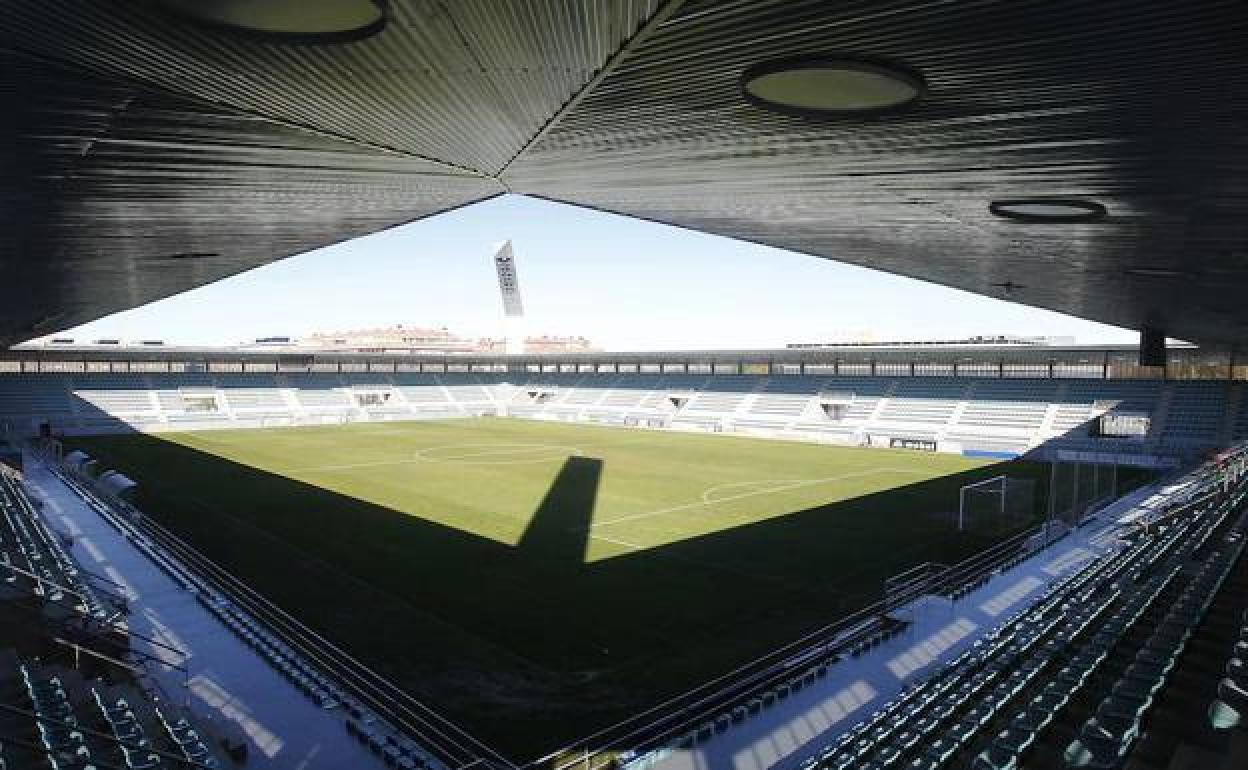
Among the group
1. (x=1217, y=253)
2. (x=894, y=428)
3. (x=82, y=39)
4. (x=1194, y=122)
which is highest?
(x=82, y=39)

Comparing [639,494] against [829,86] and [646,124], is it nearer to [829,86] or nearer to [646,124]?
[646,124]

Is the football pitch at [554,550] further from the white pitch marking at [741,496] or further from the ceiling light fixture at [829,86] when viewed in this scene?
the ceiling light fixture at [829,86]

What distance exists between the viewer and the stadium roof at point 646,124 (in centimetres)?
559

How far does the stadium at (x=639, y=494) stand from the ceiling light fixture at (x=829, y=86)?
6 cm

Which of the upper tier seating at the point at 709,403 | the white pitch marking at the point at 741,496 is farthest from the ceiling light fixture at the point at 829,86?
the upper tier seating at the point at 709,403

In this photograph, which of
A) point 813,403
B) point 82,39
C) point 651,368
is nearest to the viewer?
point 82,39

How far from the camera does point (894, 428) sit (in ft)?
153

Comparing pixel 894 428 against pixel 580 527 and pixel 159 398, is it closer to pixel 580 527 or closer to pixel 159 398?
pixel 580 527

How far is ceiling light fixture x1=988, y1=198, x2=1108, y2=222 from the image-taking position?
35.7 feet

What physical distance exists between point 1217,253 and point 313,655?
1645cm

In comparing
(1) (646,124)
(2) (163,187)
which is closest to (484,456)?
(2) (163,187)

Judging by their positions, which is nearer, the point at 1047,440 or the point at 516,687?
the point at 516,687

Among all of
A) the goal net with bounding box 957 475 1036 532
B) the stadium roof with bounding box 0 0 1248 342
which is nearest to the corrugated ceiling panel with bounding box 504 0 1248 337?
the stadium roof with bounding box 0 0 1248 342

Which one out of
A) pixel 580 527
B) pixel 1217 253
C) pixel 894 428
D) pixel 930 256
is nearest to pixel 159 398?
pixel 580 527
